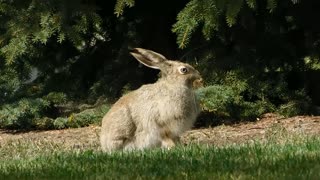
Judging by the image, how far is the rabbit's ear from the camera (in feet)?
26.1

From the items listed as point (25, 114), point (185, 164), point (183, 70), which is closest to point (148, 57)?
point (183, 70)

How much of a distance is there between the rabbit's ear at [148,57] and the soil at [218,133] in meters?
1.32

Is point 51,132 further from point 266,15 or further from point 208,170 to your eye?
point 208,170

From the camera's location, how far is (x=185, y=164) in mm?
6004

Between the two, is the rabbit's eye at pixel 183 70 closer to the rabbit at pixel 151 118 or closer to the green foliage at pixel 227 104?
the rabbit at pixel 151 118

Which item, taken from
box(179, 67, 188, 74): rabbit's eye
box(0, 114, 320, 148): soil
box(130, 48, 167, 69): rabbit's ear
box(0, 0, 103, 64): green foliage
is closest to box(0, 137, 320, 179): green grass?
box(179, 67, 188, 74): rabbit's eye

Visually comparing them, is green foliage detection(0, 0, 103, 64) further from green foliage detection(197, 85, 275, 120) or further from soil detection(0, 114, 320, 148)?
green foliage detection(197, 85, 275, 120)

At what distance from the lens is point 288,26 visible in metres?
11.5

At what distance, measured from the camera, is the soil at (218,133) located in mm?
9375

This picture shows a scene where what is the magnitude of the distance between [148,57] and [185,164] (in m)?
2.18

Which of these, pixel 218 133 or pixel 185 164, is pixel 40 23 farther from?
pixel 185 164

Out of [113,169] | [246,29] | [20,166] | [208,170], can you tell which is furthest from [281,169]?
[246,29]

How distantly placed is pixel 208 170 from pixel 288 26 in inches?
244

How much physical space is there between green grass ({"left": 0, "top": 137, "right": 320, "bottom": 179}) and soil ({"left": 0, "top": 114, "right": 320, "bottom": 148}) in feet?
7.17
